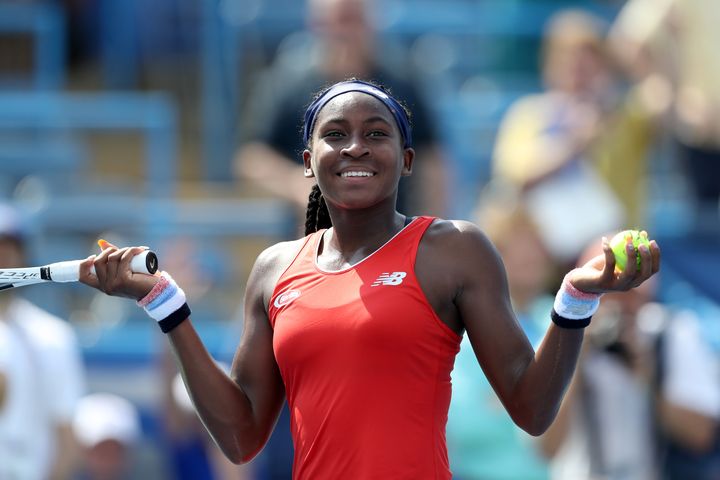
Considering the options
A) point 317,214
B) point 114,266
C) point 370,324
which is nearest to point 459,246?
point 370,324

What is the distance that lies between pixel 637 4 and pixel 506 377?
6.22 meters

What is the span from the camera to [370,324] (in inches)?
124

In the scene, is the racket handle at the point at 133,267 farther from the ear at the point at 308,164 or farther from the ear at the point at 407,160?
the ear at the point at 407,160

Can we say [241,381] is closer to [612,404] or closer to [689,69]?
[612,404]

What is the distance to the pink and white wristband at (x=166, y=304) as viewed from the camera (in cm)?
337

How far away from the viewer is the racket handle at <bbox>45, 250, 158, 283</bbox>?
3.30 m

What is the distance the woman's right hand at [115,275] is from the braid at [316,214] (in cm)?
59

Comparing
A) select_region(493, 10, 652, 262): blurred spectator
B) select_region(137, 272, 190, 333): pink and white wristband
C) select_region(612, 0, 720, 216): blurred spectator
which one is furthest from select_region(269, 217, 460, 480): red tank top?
select_region(612, 0, 720, 216): blurred spectator

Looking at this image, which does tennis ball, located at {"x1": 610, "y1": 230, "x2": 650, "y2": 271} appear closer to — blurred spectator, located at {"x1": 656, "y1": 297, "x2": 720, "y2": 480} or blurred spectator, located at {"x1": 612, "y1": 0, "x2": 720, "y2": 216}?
blurred spectator, located at {"x1": 656, "y1": 297, "x2": 720, "y2": 480}

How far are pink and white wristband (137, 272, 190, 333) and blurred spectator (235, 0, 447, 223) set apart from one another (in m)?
3.07

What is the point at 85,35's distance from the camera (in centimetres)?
1128

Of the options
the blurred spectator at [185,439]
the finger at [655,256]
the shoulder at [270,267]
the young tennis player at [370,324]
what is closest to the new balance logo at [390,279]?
the young tennis player at [370,324]

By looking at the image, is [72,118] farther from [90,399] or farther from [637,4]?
[637,4]

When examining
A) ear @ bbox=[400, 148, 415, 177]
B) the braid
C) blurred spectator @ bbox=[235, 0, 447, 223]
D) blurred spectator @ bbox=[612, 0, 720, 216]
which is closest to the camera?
ear @ bbox=[400, 148, 415, 177]
